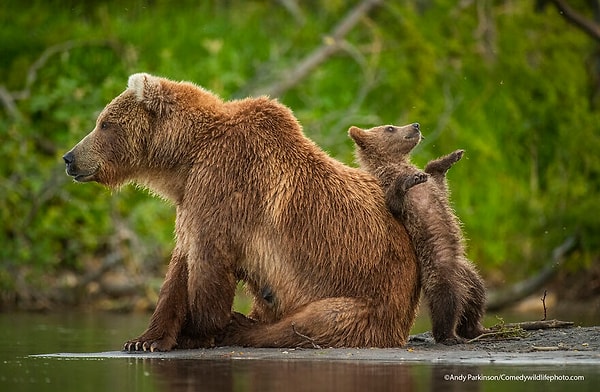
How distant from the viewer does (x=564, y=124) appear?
734 inches

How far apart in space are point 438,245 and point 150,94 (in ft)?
8.23

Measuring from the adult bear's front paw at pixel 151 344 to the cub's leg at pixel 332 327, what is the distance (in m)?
0.64

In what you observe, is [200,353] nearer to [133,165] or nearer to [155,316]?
[155,316]

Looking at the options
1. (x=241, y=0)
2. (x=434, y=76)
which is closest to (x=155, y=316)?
(x=434, y=76)

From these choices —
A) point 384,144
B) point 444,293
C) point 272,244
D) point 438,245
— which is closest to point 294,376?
point 272,244

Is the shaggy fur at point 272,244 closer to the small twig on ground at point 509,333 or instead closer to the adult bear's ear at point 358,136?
the adult bear's ear at point 358,136

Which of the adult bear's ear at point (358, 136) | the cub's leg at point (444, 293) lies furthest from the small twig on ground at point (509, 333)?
the adult bear's ear at point (358, 136)

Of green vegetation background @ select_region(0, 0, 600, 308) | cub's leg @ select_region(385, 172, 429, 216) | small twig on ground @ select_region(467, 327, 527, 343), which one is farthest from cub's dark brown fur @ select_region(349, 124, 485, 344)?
green vegetation background @ select_region(0, 0, 600, 308)

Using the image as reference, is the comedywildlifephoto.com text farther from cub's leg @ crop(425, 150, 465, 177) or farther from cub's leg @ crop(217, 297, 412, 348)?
cub's leg @ crop(425, 150, 465, 177)

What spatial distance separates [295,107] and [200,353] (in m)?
11.3

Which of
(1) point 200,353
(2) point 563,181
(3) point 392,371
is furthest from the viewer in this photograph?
(2) point 563,181

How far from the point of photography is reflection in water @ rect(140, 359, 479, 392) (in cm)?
717

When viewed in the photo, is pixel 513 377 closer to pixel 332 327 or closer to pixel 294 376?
pixel 294 376

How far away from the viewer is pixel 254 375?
7.74 metres
